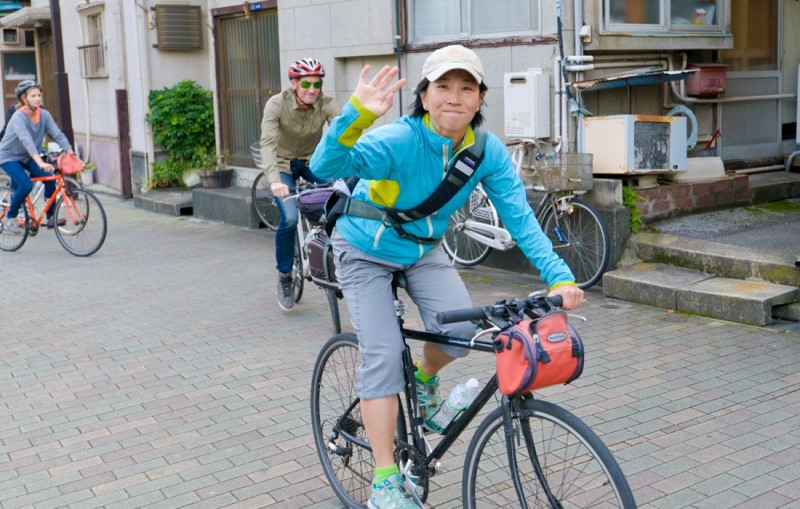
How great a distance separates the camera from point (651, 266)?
8281 mm

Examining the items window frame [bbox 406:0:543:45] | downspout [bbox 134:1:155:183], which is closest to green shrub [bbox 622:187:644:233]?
window frame [bbox 406:0:543:45]

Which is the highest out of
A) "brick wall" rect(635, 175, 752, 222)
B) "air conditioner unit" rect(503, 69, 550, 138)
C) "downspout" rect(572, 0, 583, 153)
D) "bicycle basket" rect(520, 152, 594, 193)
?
"downspout" rect(572, 0, 583, 153)

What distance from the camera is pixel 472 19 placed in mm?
9883

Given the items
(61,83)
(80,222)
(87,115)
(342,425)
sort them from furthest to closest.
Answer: (87,115), (61,83), (80,222), (342,425)

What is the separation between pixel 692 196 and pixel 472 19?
2.74 meters

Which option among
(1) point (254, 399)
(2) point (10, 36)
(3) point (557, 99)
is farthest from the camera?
(2) point (10, 36)

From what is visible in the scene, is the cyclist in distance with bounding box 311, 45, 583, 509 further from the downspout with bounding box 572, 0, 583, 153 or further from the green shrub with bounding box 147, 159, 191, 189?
the green shrub with bounding box 147, 159, 191, 189

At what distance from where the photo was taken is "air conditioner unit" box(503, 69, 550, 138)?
29.2 ft

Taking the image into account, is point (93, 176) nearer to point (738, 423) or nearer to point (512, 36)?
point (512, 36)

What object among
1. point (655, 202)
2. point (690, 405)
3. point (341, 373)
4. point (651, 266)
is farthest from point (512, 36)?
point (341, 373)

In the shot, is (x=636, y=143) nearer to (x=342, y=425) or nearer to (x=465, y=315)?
(x=342, y=425)

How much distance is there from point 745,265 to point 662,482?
352 centimetres

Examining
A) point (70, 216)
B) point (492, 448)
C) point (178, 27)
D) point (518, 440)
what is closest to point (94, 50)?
point (178, 27)

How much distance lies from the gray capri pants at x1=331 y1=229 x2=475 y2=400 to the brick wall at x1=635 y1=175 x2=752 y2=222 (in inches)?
200
